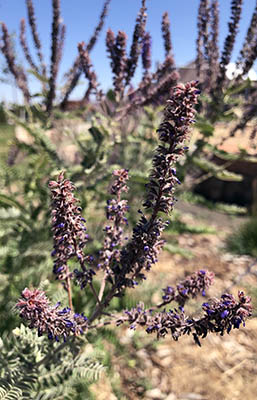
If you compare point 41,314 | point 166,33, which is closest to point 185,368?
point 41,314

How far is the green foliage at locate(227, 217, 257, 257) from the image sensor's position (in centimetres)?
398

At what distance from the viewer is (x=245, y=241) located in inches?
161

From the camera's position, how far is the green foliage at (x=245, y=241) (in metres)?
3.98

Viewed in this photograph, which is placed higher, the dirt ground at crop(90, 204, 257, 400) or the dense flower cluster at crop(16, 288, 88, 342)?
the dense flower cluster at crop(16, 288, 88, 342)

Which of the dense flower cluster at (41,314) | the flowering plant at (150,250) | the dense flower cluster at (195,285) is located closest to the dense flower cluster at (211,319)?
the flowering plant at (150,250)

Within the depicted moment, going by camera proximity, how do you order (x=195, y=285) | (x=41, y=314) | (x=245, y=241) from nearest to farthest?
(x=41, y=314)
(x=195, y=285)
(x=245, y=241)

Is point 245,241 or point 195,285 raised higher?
point 195,285

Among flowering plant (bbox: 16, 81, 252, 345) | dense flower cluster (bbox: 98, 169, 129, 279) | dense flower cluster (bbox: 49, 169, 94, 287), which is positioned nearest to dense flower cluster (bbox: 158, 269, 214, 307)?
flowering plant (bbox: 16, 81, 252, 345)

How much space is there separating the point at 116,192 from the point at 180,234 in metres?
3.20

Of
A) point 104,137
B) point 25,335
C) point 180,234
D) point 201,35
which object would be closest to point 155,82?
point 104,137

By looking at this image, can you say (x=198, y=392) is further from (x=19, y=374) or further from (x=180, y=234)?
(x=180, y=234)

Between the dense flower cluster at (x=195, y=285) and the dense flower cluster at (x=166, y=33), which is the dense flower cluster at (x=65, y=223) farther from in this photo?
the dense flower cluster at (x=166, y=33)

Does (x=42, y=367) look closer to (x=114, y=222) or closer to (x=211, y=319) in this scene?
(x=114, y=222)

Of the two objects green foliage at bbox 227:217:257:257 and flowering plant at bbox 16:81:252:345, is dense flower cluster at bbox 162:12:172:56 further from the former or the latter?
green foliage at bbox 227:217:257:257
